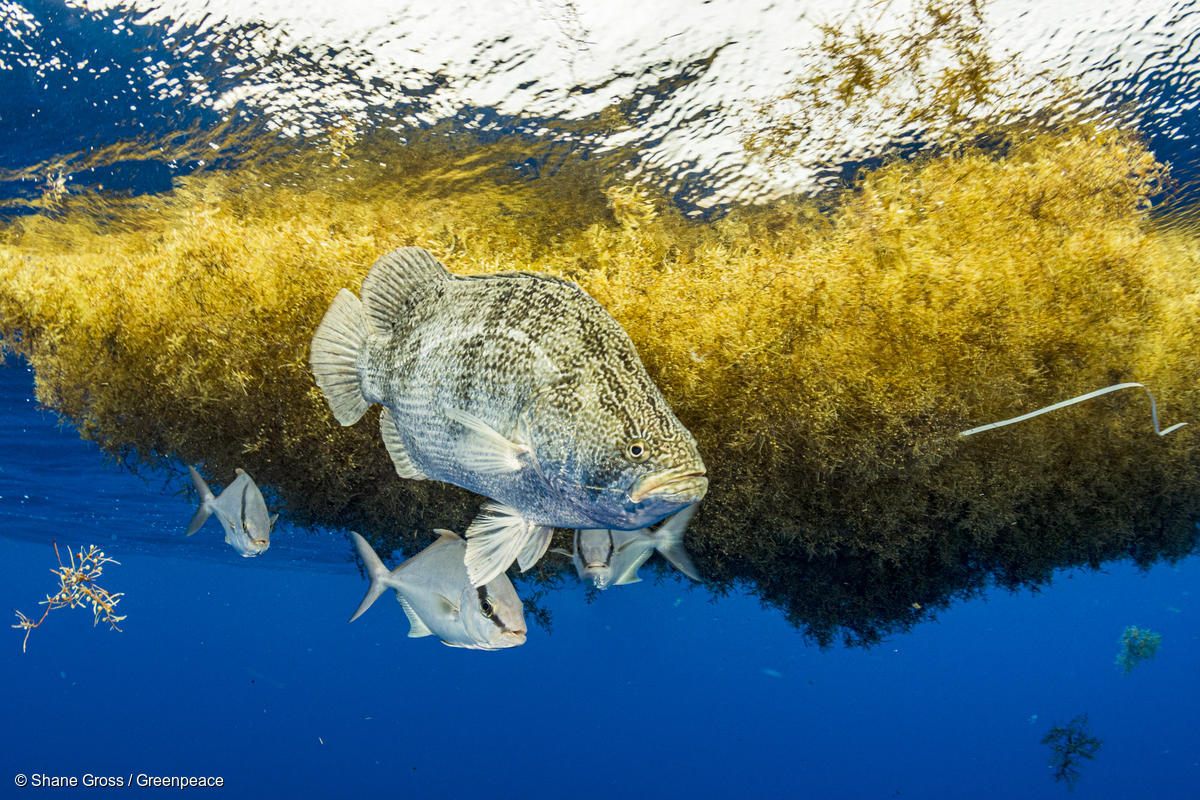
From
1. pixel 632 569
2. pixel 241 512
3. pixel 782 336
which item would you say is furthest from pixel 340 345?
pixel 241 512

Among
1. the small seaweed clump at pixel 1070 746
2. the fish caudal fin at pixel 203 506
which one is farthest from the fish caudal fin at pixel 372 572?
the small seaweed clump at pixel 1070 746

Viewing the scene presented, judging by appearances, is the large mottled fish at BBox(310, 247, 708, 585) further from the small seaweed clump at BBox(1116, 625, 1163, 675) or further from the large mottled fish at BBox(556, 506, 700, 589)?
the small seaweed clump at BBox(1116, 625, 1163, 675)

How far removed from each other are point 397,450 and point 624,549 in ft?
5.42

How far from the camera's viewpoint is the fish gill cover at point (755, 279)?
3.39 metres

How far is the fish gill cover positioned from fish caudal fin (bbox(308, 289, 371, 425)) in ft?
6.05

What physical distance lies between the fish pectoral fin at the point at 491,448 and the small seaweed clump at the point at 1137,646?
1121cm

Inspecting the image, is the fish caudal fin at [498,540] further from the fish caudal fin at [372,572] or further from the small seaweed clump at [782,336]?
the small seaweed clump at [782,336]

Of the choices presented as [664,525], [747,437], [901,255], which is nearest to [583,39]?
[901,255]

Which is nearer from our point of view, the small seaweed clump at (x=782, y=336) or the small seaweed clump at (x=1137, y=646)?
the small seaweed clump at (x=782, y=336)

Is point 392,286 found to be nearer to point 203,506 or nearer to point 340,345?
point 340,345

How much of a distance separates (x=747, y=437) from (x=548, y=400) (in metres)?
2.24

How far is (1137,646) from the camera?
916 cm

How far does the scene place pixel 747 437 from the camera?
131 inches

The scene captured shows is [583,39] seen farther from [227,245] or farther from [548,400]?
[548,400]
